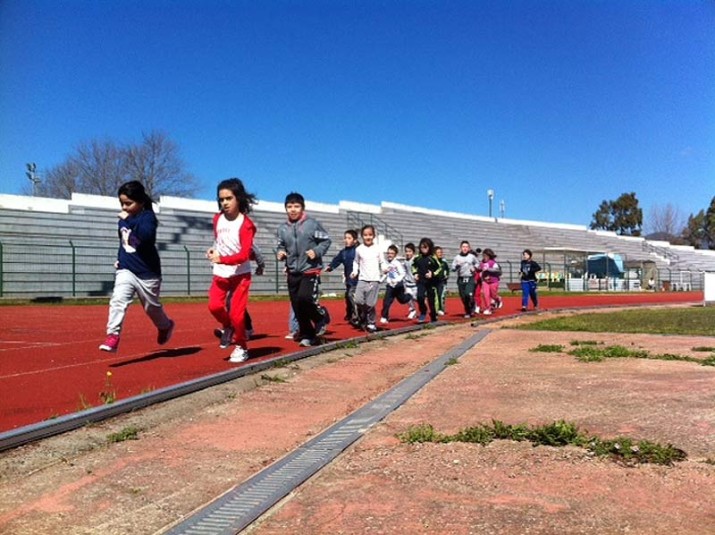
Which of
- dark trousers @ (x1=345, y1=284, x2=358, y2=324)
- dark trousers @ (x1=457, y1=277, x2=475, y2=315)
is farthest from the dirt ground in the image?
dark trousers @ (x1=457, y1=277, x2=475, y2=315)

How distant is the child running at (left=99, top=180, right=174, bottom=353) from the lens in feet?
22.9

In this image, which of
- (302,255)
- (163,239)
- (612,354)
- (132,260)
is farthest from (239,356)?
(163,239)

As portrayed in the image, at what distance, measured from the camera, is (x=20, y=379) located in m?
6.02

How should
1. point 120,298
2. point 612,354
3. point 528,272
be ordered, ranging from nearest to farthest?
point 120,298 → point 612,354 → point 528,272

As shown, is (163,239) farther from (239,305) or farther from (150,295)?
(239,305)

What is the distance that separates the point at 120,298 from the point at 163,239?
2563 cm

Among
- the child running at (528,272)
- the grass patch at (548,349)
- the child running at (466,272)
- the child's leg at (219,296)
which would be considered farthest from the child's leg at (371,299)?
the child running at (528,272)

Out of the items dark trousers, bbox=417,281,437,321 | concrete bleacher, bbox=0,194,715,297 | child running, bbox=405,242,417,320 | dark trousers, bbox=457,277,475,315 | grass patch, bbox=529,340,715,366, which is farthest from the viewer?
concrete bleacher, bbox=0,194,715,297

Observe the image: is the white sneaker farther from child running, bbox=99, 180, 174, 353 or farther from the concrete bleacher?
the concrete bleacher

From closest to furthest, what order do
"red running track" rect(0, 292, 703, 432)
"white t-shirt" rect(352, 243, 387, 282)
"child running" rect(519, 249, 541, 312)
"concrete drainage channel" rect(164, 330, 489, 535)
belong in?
"concrete drainage channel" rect(164, 330, 489, 535) → "red running track" rect(0, 292, 703, 432) → "white t-shirt" rect(352, 243, 387, 282) → "child running" rect(519, 249, 541, 312)

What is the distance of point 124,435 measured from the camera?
13.6 feet

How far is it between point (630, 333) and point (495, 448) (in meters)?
8.23

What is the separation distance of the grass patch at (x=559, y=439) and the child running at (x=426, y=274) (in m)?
8.37

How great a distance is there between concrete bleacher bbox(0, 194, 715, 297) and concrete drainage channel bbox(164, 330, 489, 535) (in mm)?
24757
